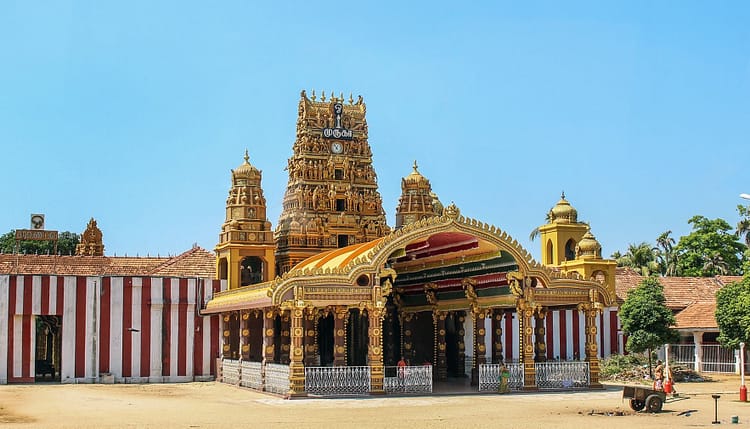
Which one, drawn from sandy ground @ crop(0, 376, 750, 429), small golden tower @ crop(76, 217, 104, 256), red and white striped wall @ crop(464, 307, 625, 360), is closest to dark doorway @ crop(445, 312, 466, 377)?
red and white striped wall @ crop(464, 307, 625, 360)

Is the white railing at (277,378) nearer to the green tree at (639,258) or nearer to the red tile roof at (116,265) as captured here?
the red tile roof at (116,265)

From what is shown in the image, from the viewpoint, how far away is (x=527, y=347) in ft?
96.9

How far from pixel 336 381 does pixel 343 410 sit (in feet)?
11.4

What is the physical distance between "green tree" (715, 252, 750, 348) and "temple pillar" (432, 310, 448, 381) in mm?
10328

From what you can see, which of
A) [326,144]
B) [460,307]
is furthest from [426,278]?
[326,144]

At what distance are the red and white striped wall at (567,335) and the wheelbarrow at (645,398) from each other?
51.4ft

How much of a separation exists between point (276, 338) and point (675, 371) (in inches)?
578

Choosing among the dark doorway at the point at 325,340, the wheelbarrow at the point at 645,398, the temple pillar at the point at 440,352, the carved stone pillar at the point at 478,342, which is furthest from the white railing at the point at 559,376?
the dark doorway at the point at 325,340

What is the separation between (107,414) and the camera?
23.5m

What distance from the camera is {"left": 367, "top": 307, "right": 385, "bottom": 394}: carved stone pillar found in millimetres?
27750

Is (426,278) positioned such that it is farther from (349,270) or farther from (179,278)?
(179,278)

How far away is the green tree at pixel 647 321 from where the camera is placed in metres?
37.7

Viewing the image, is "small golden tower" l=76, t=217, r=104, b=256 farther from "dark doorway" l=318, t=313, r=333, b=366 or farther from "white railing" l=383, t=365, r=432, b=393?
"white railing" l=383, t=365, r=432, b=393

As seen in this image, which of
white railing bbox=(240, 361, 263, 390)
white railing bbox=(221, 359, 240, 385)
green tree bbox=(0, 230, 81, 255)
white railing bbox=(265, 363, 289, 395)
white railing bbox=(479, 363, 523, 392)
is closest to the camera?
white railing bbox=(265, 363, 289, 395)
